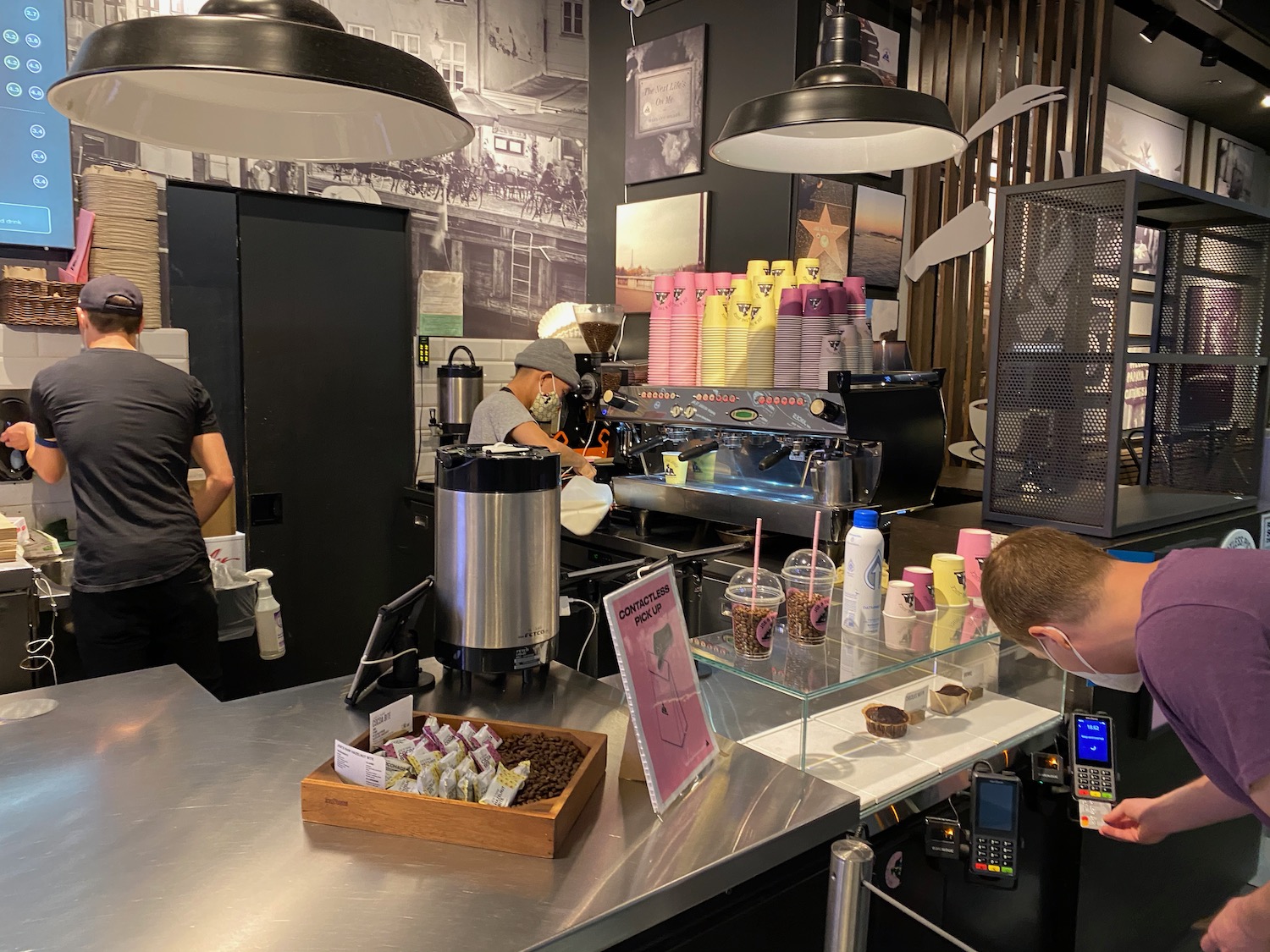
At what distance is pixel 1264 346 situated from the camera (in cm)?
322

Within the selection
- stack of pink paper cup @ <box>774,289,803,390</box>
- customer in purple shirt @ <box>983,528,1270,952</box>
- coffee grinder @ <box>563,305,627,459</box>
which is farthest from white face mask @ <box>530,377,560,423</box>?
customer in purple shirt @ <box>983,528,1270,952</box>

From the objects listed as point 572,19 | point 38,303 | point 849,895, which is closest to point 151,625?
point 38,303

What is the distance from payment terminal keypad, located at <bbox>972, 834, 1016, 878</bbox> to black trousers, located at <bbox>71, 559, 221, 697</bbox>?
2.46 metres

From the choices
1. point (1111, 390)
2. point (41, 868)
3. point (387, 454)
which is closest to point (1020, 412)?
point (1111, 390)

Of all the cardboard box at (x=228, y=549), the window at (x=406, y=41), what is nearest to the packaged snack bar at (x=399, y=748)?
the cardboard box at (x=228, y=549)

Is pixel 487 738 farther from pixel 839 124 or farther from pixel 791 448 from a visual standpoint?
pixel 791 448

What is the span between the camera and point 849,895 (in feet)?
3.72

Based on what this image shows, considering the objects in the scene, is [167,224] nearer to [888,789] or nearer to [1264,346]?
[888,789]

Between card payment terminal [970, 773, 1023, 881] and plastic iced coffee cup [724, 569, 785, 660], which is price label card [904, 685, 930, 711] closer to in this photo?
card payment terminal [970, 773, 1023, 881]

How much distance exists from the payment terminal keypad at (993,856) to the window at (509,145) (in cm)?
411

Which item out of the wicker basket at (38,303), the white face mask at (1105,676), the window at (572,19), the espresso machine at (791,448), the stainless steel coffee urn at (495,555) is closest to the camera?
the white face mask at (1105,676)

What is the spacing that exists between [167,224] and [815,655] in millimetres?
3343

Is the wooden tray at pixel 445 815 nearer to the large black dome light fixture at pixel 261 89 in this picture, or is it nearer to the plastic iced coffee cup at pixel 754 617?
the plastic iced coffee cup at pixel 754 617

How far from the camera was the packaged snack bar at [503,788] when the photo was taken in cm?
126
